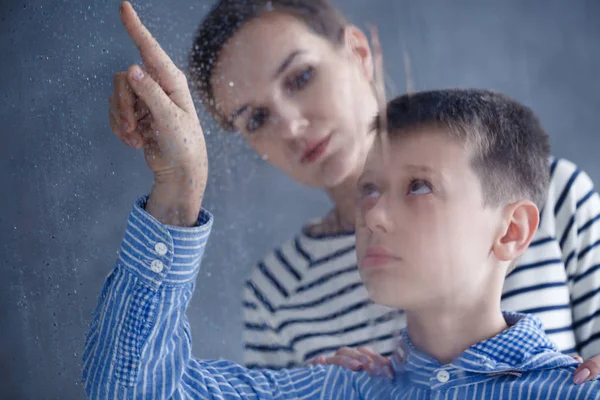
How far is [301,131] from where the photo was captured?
0.20 meters

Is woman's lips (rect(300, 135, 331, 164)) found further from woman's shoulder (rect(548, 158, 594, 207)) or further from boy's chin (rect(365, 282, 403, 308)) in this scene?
woman's shoulder (rect(548, 158, 594, 207))

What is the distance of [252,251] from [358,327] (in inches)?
1.5

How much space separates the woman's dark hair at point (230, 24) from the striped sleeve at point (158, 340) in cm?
4

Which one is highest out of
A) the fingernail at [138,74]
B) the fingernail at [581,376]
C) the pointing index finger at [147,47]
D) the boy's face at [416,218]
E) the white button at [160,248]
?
the pointing index finger at [147,47]

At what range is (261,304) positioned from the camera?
21 cm

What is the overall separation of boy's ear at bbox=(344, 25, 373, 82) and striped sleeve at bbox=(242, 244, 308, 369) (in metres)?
0.05

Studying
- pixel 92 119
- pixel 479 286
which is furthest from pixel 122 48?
pixel 479 286

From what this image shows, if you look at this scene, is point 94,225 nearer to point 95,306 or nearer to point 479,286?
point 95,306

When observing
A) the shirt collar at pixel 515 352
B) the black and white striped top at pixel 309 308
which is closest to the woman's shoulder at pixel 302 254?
the black and white striped top at pixel 309 308

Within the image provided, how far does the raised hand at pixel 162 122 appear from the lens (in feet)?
0.72

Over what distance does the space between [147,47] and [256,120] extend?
0.05 m

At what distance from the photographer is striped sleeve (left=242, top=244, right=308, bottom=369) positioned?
204mm

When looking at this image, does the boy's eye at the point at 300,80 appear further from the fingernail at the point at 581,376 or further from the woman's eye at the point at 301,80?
the fingernail at the point at 581,376

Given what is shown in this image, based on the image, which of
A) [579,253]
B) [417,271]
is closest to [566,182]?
[579,253]
